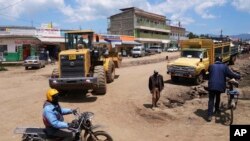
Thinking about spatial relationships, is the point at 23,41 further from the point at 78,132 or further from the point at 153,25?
the point at 153,25

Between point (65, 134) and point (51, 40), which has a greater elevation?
point (51, 40)

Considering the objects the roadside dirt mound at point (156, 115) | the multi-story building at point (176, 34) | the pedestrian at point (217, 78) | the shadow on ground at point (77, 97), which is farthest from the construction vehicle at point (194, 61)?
the multi-story building at point (176, 34)

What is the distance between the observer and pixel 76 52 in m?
16.1

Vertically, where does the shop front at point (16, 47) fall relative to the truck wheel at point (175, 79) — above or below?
above

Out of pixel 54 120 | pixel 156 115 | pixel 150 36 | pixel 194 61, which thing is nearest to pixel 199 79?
pixel 194 61

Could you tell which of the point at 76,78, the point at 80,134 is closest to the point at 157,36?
the point at 76,78

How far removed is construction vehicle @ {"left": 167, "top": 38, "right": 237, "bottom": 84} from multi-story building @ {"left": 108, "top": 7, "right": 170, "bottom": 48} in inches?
2357

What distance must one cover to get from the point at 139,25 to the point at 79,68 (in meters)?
72.3

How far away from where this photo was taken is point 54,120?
7559mm

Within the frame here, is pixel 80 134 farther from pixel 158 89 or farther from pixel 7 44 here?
pixel 7 44

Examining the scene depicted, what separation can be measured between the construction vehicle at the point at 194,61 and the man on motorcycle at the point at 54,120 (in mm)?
14052

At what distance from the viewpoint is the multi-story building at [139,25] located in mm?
86562

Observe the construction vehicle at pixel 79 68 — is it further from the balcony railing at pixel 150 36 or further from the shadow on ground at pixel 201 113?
the balcony railing at pixel 150 36

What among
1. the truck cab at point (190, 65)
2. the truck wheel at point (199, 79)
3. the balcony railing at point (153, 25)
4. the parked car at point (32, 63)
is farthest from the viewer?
the balcony railing at point (153, 25)
